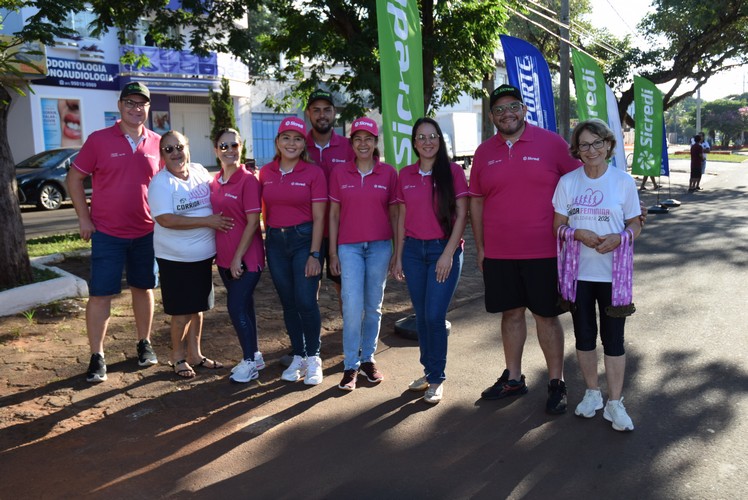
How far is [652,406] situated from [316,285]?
2.43 m

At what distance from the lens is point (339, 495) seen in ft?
10.7

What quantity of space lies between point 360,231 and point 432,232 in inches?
20.4

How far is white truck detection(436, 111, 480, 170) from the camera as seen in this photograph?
35.9m

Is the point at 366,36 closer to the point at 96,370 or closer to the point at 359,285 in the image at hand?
the point at 359,285

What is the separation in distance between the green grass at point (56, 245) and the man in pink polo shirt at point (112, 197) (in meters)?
4.82

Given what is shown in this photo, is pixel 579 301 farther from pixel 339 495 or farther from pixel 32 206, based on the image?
pixel 32 206

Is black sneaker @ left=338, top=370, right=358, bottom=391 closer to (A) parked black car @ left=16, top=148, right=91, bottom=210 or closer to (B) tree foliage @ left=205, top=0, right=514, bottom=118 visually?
(B) tree foliage @ left=205, top=0, right=514, bottom=118

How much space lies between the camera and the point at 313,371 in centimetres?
486

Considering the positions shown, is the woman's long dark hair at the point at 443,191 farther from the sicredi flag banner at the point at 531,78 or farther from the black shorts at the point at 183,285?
the sicredi flag banner at the point at 531,78

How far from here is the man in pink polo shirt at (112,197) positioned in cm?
478

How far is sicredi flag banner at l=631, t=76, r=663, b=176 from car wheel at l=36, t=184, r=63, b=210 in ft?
47.2

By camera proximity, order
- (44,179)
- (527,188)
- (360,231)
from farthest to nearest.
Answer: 1. (44,179)
2. (360,231)
3. (527,188)

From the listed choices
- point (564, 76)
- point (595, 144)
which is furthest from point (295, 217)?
point (564, 76)

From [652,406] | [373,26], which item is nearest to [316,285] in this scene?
[652,406]
